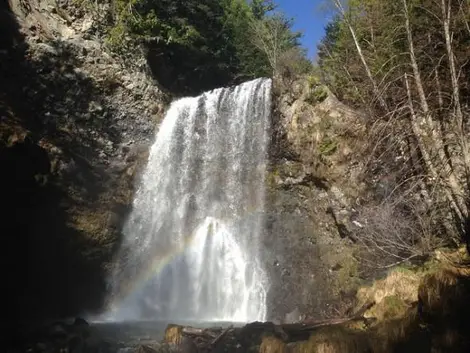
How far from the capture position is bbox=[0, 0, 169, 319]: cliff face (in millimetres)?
14609

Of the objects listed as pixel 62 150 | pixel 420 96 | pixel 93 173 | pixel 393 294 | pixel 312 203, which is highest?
pixel 62 150

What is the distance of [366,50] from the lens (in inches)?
685

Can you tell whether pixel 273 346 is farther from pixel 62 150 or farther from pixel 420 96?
pixel 62 150

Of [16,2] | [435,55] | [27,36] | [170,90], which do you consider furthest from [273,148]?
[16,2]

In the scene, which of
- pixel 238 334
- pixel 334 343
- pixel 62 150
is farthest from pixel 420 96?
pixel 62 150

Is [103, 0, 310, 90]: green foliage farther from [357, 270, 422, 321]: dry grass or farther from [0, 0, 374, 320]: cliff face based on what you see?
[357, 270, 422, 321]: dry grass

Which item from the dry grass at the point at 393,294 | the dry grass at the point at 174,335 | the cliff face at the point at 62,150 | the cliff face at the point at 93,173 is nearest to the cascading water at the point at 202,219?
the cliff face at the point at 93,173

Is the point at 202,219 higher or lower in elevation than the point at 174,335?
higher

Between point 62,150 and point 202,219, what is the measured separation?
18.9 ft

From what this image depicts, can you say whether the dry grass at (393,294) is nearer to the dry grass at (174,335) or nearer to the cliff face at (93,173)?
the cliff face at (93,173)

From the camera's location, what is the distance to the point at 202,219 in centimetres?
1762

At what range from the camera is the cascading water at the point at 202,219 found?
16016 mm

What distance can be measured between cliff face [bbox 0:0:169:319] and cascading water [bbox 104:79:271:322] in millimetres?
884

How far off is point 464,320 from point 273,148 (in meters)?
11.0
